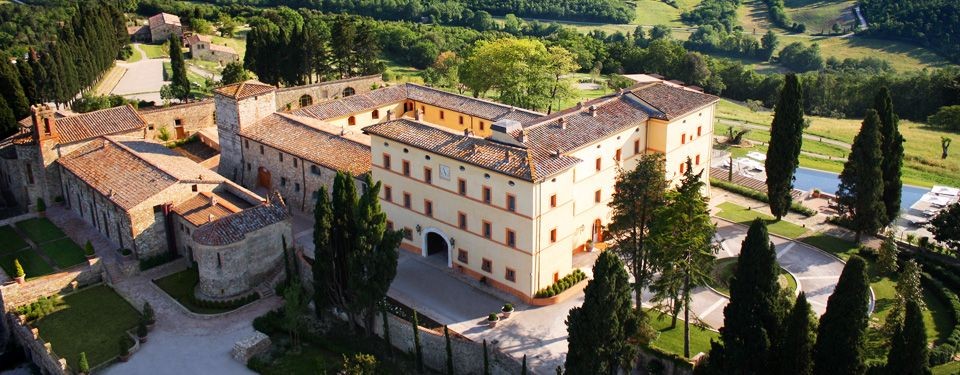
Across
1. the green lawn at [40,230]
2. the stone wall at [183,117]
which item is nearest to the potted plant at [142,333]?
the green lawn at [40,230]

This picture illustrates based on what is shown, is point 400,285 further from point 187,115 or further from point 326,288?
point 187,115

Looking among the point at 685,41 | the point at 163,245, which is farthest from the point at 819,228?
the point at 685,41

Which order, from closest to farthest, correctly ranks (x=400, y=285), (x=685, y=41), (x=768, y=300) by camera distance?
1. (x=768, y=300)
2. (x=400, y=285)
3. (x=685, y=41)

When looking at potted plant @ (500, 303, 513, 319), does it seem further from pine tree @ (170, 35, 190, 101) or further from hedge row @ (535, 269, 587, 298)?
pine tree @ (170, 35, 190, 101)

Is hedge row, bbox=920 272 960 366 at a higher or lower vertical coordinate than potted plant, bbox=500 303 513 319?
→ lower

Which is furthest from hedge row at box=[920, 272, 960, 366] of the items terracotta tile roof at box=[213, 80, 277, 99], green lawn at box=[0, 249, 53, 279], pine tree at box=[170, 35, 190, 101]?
pine tree at box=[170, 35, 190, 101]

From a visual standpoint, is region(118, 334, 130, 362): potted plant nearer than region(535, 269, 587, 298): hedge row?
Yes

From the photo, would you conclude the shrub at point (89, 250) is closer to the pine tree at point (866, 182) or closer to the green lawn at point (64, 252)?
the green lawn at point (64, 252)
